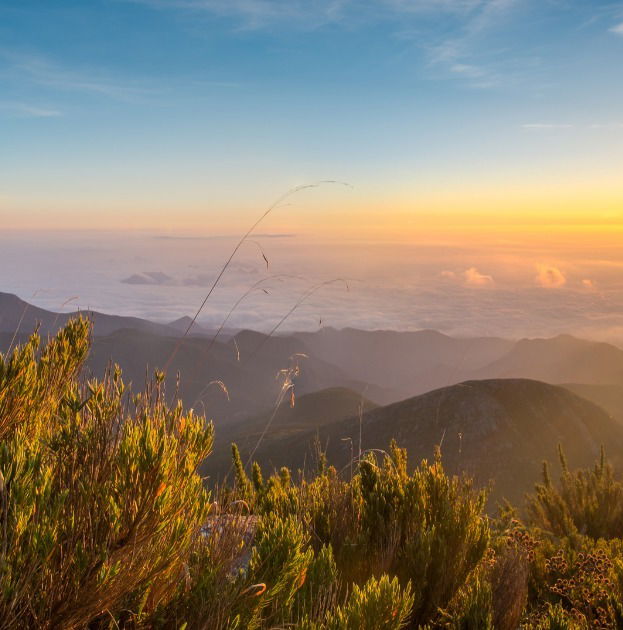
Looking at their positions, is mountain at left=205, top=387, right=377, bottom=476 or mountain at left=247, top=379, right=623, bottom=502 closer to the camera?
mountain at left=247, top=379, right=623, bottom=502

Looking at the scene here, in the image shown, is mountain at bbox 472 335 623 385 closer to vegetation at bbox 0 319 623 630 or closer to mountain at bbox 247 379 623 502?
mountain at bbox 247 379 623 502

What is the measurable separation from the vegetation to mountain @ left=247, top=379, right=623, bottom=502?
50.4 m

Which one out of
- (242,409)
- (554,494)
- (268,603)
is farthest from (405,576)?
(242,409)

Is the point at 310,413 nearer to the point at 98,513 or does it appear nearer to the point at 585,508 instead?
the point at 585,508

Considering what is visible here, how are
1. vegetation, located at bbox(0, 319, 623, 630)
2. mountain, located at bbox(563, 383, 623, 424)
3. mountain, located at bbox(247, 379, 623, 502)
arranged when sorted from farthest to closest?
mountain, located at bbox(563, 383, 623, 424)
mountain, located at bbox(247, 379, 623, 502)
vegetation, located at bbox(0, 319, 623, 630)

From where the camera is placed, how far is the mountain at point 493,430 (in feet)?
187

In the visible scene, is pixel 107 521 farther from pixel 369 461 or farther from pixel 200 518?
pixel 369 461

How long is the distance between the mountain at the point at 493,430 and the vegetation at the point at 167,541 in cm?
5036

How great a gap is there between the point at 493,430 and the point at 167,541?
63.7 metres

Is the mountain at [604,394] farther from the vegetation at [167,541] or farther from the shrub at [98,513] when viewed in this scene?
the shrub at [98,513]

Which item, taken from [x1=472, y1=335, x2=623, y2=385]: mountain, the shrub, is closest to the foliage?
the shrub

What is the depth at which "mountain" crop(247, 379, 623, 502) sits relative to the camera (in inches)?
2247

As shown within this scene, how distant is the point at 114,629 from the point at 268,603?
64cm

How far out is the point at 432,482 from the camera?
439 centimetres
